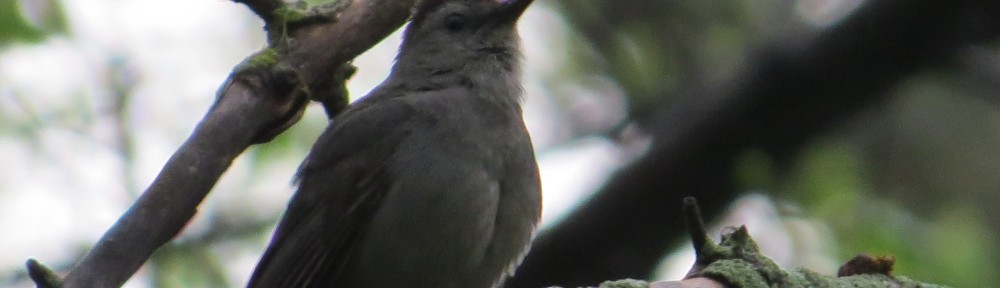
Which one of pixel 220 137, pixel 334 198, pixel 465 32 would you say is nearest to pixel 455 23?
pixel 465 32

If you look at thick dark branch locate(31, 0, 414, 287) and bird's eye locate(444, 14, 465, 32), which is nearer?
thick dark branch locate(31, 0, 414, 287)

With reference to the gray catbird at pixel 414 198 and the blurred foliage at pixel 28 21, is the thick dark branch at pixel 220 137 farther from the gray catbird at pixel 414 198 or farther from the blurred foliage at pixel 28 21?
the blurred foliage at pixel 28 21

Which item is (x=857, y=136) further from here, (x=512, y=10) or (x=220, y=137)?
(x=220, y=137)

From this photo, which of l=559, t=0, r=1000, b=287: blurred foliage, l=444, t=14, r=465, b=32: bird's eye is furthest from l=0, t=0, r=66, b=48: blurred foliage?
l=559, t=0, r=1000, b=287: blurred foliage

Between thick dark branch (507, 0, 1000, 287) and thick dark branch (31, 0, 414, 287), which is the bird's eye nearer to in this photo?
thick dark branch (507, 0, 1000, 287)

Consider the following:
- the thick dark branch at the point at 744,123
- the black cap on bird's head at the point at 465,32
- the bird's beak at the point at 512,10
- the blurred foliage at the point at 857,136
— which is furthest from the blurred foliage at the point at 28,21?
the blurred foliage at the point at 857,136

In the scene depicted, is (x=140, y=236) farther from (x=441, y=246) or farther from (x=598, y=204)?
(x=598, y=204)
